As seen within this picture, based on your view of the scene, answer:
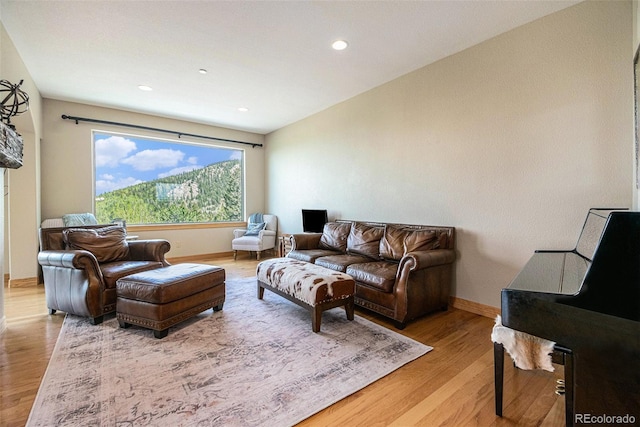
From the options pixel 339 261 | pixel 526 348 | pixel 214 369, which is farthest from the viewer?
pixel 339 261

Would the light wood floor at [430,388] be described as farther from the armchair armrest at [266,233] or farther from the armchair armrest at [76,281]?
the armchair armrest at [266,233]

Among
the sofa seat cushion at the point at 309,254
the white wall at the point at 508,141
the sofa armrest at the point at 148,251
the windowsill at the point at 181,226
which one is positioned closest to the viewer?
the white wall at the point at 508,141

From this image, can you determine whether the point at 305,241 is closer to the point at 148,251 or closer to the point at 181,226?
the point at 148,251

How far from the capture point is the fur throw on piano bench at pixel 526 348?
125 centimetres

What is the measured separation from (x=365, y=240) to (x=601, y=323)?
8.12 feet

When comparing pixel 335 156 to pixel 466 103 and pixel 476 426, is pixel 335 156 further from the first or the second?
pixel 476 426

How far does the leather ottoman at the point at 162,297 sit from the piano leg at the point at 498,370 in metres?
2.35

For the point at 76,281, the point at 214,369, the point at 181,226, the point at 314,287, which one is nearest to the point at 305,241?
the point at 314,287

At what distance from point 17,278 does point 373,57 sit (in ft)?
17.8

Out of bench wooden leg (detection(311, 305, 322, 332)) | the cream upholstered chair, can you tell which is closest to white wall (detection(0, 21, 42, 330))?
the cream upholstered chair

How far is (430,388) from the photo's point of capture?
1.71 meters

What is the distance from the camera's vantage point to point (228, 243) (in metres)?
6.06

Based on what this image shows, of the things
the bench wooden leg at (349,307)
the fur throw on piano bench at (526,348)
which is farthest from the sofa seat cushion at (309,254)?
the fur throw on piano bench at (526,348)

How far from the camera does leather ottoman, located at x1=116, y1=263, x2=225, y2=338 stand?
7.59 ft
